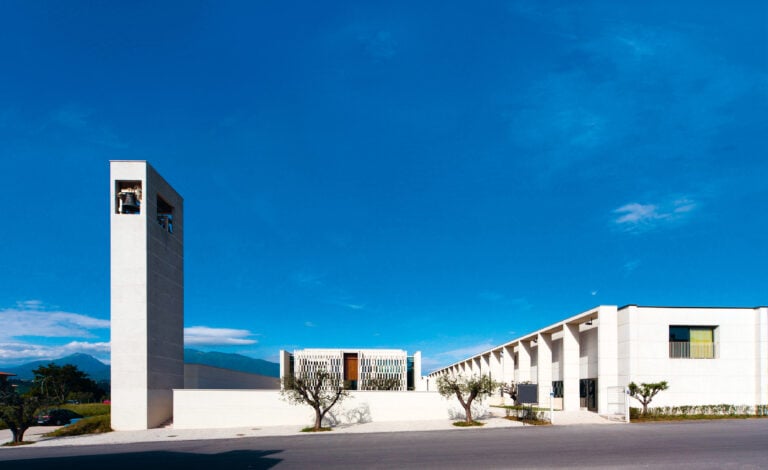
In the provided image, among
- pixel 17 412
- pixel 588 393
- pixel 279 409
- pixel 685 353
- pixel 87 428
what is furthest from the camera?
pixel 588 393

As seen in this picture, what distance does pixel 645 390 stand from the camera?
27750mm

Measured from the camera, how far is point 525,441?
19.7 m

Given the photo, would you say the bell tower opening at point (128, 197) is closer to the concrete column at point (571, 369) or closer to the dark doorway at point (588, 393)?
the concrete column at point (571, 369)

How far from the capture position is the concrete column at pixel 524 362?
43.3 meters

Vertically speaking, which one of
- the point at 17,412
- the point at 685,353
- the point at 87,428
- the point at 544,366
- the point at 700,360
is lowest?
the point at 87,428

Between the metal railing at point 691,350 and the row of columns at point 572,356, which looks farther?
the row of columns at point 572,356

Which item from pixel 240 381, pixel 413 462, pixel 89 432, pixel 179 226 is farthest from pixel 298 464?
pixel 240 381

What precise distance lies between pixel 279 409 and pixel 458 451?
1419cm

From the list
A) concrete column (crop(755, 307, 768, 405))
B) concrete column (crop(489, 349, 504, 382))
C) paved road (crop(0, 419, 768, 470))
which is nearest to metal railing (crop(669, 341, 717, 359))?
concrete column (crop(755, 307, 768, 405))

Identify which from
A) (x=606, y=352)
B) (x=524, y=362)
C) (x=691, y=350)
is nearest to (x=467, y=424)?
(x=606, y=352)

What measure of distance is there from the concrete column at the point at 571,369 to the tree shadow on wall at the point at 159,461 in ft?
67.5

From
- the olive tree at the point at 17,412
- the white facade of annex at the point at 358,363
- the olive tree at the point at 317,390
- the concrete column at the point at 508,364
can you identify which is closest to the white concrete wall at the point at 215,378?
the olive tree at the point at 317,390

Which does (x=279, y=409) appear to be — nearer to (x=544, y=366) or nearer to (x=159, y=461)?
(x=159, y=461)

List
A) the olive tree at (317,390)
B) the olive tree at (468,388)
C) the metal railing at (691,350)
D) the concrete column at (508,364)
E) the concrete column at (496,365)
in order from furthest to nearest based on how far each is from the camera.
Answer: the concrete column at (496,365) < the concrete column at (508,364) < the metal railing at (691,350) < the olive tree at (468,388) < the olive tree at (317,390)
